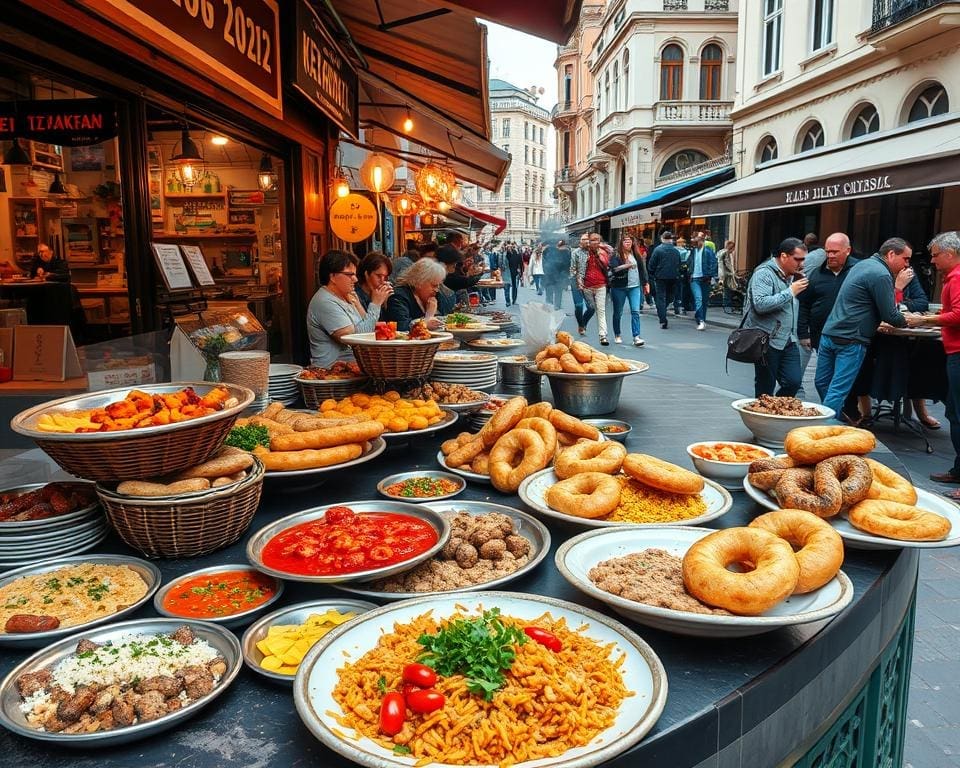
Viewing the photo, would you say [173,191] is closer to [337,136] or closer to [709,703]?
[337,136]

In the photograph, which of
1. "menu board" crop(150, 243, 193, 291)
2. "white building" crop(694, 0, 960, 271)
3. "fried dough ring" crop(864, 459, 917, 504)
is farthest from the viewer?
"white building" crop(694, 0, 960, 271)

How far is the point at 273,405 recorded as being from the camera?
356 centimetres

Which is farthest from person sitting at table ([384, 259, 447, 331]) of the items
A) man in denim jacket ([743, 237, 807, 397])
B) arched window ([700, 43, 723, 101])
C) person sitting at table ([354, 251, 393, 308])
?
arched window ([700, 43, 723, 101])

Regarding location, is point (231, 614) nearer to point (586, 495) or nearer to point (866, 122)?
point (586, 495)

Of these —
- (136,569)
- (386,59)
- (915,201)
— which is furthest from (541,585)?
(915,201)

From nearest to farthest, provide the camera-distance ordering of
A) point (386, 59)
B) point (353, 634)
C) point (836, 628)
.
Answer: point (353, 634) < point (836, 628) < point (386, 59)

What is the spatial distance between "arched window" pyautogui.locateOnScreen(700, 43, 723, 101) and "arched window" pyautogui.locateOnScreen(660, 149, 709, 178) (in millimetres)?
2903

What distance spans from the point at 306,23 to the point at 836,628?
16.2 feet

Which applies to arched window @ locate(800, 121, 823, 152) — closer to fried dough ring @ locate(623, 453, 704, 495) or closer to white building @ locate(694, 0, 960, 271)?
white building @ locate(694, 0, 960, 271)

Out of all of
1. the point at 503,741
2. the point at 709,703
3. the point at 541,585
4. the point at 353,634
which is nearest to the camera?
the point at 503,741

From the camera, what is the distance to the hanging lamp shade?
770cm

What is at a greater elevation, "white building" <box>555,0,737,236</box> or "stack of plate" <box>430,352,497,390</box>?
"white building" <box>555,0,737,236</box>

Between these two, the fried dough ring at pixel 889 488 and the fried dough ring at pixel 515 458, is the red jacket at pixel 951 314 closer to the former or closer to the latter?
the fried dough ring at pixel 889 488

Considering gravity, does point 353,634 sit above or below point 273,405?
below
